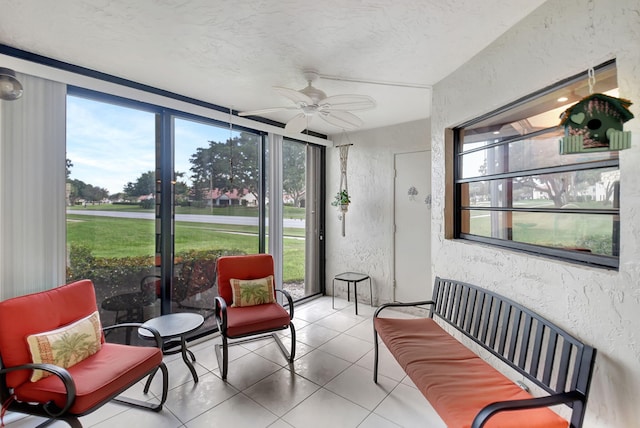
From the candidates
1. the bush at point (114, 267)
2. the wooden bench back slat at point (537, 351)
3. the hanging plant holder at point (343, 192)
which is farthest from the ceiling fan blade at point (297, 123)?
the wooden bench back slat at point (537, 351)

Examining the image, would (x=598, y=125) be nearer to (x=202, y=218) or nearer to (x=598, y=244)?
(x=598, y=244)

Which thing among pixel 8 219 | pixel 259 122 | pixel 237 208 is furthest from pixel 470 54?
pixel 8 219

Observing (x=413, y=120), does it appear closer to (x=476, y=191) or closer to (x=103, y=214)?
(x=476, y=191)

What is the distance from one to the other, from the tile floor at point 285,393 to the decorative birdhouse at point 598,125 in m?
1.80

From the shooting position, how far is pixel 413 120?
3682 mm

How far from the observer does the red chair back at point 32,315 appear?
1.58 metres

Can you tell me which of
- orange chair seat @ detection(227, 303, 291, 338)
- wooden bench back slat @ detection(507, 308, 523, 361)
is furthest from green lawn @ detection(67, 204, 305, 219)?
wooden bench back slat @ detection(507, 308, 523, 361)

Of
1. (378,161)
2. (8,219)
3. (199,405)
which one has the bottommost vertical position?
(199,405)

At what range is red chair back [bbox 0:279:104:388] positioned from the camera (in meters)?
1.58

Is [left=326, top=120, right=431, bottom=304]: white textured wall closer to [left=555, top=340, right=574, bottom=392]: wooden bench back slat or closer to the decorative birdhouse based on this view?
the decorative birdhouse

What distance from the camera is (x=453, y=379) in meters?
1.60

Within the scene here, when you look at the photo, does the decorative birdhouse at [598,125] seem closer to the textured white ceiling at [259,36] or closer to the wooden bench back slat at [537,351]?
the textured white ceiling at [259,36]

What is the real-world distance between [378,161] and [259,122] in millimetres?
1692

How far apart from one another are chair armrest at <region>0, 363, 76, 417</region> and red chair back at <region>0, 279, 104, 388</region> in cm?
9
